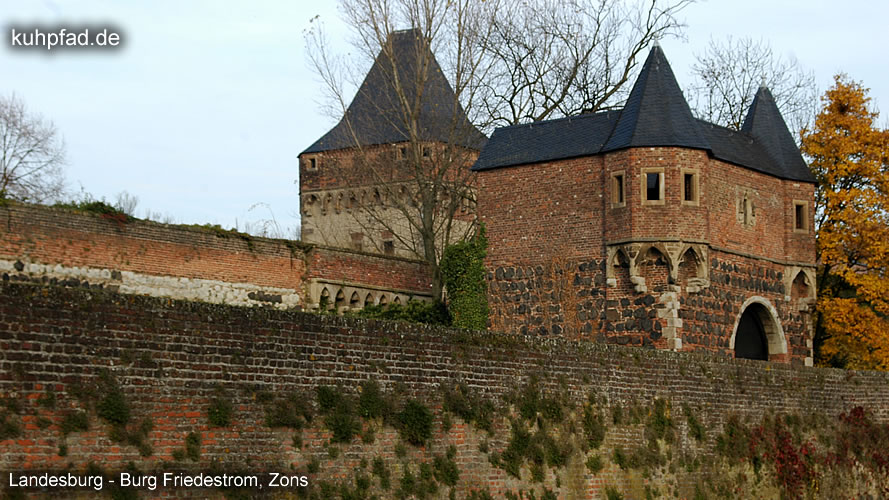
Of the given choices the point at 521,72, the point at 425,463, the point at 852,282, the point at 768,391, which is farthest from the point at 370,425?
the point at 521,72

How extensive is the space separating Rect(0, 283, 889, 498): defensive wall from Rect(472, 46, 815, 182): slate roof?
7440mm

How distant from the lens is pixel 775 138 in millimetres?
32875

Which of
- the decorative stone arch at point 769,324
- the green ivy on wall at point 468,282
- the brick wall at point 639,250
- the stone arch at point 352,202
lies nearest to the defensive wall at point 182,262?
the green ivy on wall at point 468,282

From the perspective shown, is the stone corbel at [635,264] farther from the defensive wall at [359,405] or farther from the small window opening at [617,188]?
the defensive wall at [359,405]

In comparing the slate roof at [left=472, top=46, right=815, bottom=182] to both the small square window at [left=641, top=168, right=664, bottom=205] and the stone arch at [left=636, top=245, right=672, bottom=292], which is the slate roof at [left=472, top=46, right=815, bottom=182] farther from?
the stone arch at [left=636, top=245, right=672, bottom=292]

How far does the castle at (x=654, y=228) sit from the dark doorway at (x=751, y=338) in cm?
4

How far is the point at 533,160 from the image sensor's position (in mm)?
29719

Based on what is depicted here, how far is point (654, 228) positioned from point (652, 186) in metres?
1.00

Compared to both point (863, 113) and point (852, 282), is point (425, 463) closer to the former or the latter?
point (852, 282)

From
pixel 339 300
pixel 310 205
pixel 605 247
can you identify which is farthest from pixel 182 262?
pixel 310 205

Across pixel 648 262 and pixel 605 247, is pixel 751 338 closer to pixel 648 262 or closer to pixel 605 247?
pixel 648 262

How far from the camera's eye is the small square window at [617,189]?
92.7 feet

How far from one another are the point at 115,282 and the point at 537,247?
9.82 meters

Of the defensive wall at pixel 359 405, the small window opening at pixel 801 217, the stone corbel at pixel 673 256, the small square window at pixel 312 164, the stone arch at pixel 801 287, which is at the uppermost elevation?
the small square window at pixel 312 164
